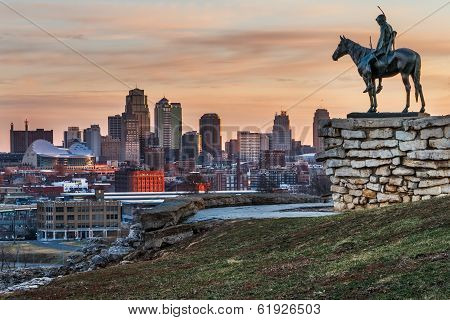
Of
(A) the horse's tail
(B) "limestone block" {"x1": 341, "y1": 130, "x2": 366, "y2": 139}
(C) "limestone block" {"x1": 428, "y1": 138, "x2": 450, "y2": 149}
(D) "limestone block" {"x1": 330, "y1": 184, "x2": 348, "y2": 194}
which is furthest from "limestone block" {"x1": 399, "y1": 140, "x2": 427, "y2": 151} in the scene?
(D) "limestone block" {"x1": 330, "y1": 184, "x2": 348, "y2": 194}

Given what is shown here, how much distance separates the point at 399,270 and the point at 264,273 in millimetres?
1667

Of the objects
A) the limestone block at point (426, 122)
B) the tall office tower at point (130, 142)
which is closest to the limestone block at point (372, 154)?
the limestone block at point (426, 122)

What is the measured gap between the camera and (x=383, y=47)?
1684 cm

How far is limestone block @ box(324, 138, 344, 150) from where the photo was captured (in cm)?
1694

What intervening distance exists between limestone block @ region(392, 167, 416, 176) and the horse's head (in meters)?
2.59

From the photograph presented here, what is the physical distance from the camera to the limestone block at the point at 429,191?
1597 centimetres

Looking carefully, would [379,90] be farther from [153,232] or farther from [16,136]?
[16,136]

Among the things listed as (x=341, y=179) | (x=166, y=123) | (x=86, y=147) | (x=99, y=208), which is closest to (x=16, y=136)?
(x=86, y=147)

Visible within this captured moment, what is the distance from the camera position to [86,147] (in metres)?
198

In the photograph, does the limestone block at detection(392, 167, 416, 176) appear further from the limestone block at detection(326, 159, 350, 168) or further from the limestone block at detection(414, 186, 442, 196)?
the limestone block at detection(326, 159, 350, 168)

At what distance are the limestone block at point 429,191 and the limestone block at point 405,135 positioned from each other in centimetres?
81

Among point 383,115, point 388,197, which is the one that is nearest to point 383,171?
point 388,197

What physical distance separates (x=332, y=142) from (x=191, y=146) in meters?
71.7
